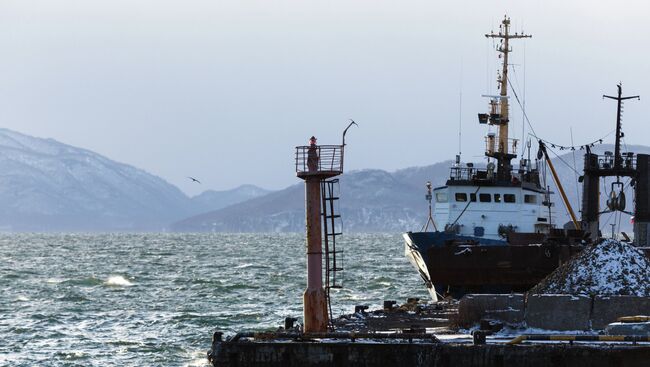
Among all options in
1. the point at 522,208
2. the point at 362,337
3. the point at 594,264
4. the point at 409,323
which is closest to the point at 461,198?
the point at 522,208

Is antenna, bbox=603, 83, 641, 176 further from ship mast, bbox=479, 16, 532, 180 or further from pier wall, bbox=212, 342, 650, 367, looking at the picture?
pier wall, bbox=212, 342, 650, 367

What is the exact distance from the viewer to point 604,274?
3067 cm

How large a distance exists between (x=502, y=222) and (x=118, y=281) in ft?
121

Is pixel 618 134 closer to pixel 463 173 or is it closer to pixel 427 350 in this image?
pixel 463 173

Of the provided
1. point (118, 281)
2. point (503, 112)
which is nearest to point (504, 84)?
point (503, 112)

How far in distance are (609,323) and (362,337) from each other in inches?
216

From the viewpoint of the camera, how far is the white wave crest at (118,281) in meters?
91.0

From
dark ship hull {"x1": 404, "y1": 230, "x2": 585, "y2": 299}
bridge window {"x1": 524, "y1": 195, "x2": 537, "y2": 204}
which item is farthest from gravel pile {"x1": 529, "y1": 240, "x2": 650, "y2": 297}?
bridge window {"x1": 524, "y1": 195, "x2": 537, "y2": 204}

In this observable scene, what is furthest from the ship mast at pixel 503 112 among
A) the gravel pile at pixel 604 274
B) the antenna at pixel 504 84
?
the gravel pile at pixel 604 274

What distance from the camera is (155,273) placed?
110m

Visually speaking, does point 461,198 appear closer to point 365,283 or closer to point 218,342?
point 365,283

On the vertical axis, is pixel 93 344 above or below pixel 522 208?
below

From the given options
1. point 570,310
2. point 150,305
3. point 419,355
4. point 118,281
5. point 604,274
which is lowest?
point 118,281

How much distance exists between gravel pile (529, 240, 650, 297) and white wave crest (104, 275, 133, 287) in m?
61.8
